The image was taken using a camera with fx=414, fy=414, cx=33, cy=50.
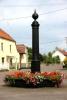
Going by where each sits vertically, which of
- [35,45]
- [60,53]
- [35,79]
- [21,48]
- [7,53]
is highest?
[60,53]

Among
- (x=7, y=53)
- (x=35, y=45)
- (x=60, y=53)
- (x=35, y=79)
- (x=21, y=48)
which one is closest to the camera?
(x=35, y=79)

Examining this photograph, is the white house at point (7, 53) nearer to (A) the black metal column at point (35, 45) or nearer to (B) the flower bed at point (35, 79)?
(A) the black metal column at point (35, 45)

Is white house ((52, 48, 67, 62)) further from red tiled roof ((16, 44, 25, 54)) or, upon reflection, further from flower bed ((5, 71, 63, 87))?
flower bed ((5, 71, 63, 87))

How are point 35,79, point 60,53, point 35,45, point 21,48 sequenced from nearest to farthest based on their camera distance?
1. point 35,79
2. point 35,45
3. point 21,48
4. point 60,53

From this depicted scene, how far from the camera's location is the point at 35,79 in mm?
19484

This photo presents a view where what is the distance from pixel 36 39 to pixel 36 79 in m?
2.14

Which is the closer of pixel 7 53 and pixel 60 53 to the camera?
pixel 7 53

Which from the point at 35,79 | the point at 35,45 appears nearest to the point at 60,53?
the point at 35,45

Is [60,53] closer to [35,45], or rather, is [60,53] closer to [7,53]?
[7,53]

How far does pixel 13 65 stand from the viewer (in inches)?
3255

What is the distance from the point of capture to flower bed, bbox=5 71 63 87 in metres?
19.5

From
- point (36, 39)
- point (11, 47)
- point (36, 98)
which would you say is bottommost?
point (36, 98)

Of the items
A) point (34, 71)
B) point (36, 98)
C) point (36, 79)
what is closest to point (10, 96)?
point (36, 98)

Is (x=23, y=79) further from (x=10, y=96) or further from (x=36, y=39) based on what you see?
(x=10, y=96)
